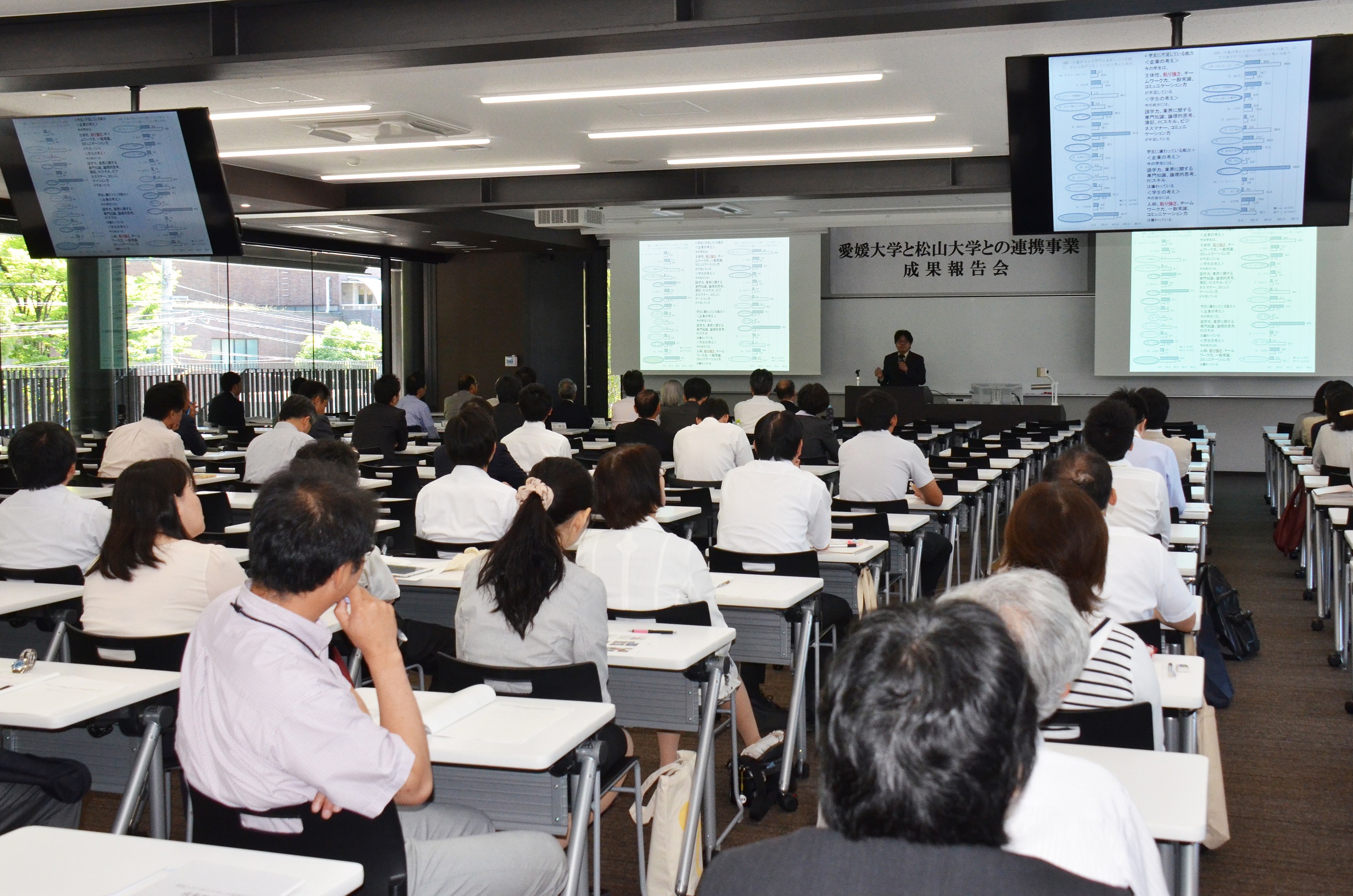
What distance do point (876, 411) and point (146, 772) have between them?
460cm

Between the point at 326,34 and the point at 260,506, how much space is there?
138 inches

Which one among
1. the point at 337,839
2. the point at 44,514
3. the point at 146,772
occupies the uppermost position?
the point at 44,514

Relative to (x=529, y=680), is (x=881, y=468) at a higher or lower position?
higher

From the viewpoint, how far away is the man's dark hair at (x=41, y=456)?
427 cm

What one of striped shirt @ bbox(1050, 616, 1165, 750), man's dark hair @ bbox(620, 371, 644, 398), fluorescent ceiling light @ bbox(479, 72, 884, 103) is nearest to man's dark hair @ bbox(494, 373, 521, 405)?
man's dark hair @ bbox(620, 371, 644, 398)

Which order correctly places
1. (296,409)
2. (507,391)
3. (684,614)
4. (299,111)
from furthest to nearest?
(507,391) < (299,111) < (296,409) < (684,614)

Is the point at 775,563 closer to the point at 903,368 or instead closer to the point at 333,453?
the point at 333,453

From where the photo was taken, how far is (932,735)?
1162 mm

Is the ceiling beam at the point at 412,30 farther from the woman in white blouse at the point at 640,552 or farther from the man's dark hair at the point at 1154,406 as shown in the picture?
the man's dark hair at the point at 1154,406

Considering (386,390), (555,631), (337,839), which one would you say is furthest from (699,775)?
(386,390)

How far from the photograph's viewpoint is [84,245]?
20.3ft

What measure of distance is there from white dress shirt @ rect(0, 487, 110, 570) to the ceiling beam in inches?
79.2

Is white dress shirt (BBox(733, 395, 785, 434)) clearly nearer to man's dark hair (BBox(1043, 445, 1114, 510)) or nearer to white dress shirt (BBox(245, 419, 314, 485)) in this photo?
white dress shirt (BBox(245, 419, 314, 485))

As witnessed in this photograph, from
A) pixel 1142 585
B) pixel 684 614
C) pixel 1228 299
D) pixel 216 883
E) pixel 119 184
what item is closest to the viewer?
pixel 216 883
